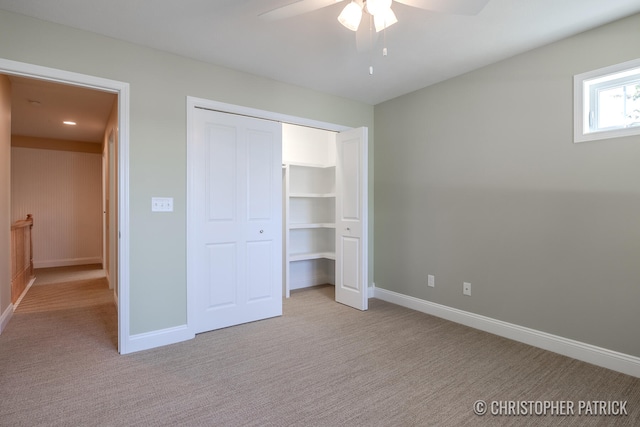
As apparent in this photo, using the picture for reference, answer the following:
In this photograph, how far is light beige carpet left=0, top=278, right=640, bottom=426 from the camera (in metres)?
1.78

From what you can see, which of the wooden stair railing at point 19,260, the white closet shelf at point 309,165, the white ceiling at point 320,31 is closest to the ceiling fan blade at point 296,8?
the white ceiling at point 320,31

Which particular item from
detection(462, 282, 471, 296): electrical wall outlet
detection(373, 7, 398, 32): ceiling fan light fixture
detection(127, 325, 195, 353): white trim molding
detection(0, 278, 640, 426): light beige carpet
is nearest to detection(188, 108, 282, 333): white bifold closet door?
detection(127, 325, 195, 353): white trim molding

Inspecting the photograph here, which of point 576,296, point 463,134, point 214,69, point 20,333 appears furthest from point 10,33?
point 576,296

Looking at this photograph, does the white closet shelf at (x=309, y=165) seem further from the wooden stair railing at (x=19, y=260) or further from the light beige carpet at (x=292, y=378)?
the wooden stair railing at (x=19, y=260)

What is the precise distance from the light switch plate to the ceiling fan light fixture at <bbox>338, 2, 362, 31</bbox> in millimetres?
1978

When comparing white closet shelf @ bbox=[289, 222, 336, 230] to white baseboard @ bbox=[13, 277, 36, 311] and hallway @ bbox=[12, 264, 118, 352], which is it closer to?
hallway @ bbox=[12, 264, 118, 352]

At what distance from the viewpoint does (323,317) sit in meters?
3.38

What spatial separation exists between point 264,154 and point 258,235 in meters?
0.86

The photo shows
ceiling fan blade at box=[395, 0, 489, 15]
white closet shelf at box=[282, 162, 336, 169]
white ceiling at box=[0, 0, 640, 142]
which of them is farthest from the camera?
white closet shelf at box=[282, 162, 336, 169]

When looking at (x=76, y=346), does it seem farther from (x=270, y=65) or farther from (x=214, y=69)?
(x=270, y=65)

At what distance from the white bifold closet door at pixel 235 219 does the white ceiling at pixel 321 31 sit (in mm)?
642

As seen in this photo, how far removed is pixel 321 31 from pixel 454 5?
1096 millimetres

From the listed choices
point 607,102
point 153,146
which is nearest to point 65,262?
point 153,146

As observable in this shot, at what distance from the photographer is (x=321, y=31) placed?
242 centimetres
